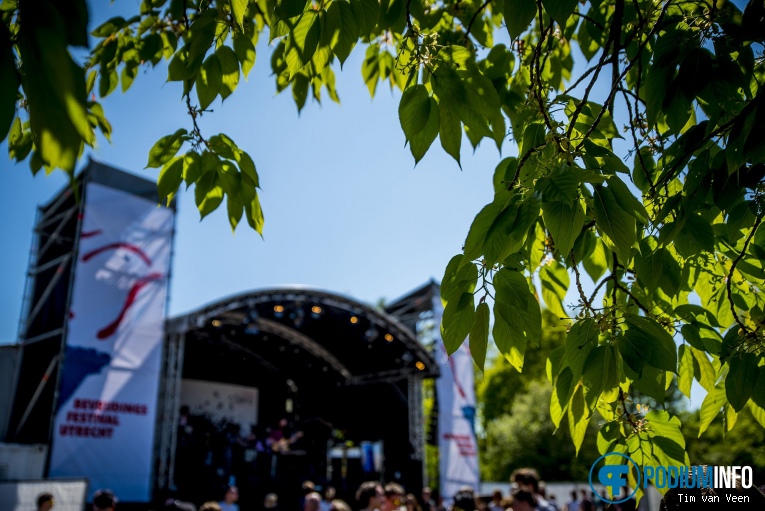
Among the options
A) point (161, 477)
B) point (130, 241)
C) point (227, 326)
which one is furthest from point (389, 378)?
point (130, 241)

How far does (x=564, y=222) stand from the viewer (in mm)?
1062

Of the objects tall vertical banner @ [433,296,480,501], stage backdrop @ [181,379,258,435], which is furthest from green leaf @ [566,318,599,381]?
stage backdrop @ [181,379,258,435]

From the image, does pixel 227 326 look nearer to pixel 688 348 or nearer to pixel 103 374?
pixel 103 374

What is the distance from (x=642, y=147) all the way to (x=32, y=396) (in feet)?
39.0

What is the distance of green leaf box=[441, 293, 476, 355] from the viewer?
1150 millimetres

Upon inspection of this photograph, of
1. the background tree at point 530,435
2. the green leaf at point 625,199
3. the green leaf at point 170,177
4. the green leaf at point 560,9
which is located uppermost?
the green leaf at point 560,9

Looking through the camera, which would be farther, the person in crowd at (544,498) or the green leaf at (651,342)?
the person in crowd at (544,498)

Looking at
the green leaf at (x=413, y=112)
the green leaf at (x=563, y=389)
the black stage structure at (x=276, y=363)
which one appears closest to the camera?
the green leaf at (x=563, y=389)

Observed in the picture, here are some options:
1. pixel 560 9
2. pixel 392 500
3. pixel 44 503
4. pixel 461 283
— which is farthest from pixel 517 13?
pixel 44 503

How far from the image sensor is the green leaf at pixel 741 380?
1307 mm

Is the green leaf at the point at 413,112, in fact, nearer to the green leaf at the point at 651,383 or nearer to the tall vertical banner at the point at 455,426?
the green leaf at the point at 651,383

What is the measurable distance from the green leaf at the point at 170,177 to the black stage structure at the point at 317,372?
10667mm

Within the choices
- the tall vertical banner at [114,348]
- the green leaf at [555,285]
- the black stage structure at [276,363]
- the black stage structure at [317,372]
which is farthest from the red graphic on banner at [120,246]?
the green leaf at [555,285]

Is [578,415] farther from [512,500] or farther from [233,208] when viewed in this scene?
[512,500]
